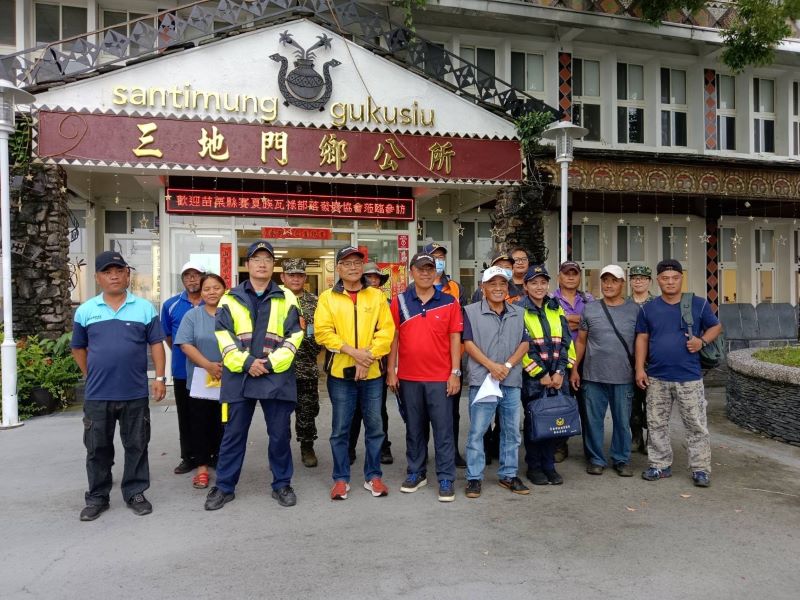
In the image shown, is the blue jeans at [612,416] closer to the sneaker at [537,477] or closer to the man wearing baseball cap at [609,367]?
the man wearing baseball cap at [609,367]

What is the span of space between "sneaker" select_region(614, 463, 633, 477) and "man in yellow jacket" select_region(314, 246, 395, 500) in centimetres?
206

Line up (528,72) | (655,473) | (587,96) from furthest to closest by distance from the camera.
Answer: (587,96), (528,72), (655,473)

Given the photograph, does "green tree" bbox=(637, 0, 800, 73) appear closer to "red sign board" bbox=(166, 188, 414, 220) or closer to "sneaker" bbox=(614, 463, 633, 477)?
"red sign board" bbox=(166, 188, 414, 220)

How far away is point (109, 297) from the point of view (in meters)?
4.10

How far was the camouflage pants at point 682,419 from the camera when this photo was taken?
4.60 metres

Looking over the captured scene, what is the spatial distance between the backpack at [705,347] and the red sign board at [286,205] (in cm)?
581

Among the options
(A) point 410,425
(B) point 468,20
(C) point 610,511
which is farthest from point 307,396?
(B) point 468,20

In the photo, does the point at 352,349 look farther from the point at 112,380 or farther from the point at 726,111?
the point at 726,111

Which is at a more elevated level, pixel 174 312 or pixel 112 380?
pixel 174 312

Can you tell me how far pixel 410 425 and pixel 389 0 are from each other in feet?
29.2

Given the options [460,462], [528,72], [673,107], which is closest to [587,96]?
[528,72]

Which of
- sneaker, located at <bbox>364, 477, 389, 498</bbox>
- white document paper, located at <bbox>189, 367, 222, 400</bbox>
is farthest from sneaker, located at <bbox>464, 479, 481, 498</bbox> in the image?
white document paper, located at <bbox>189, 367, 222, 400</bbox>

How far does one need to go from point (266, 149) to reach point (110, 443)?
17.7 feet

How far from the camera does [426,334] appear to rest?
4289 mm
